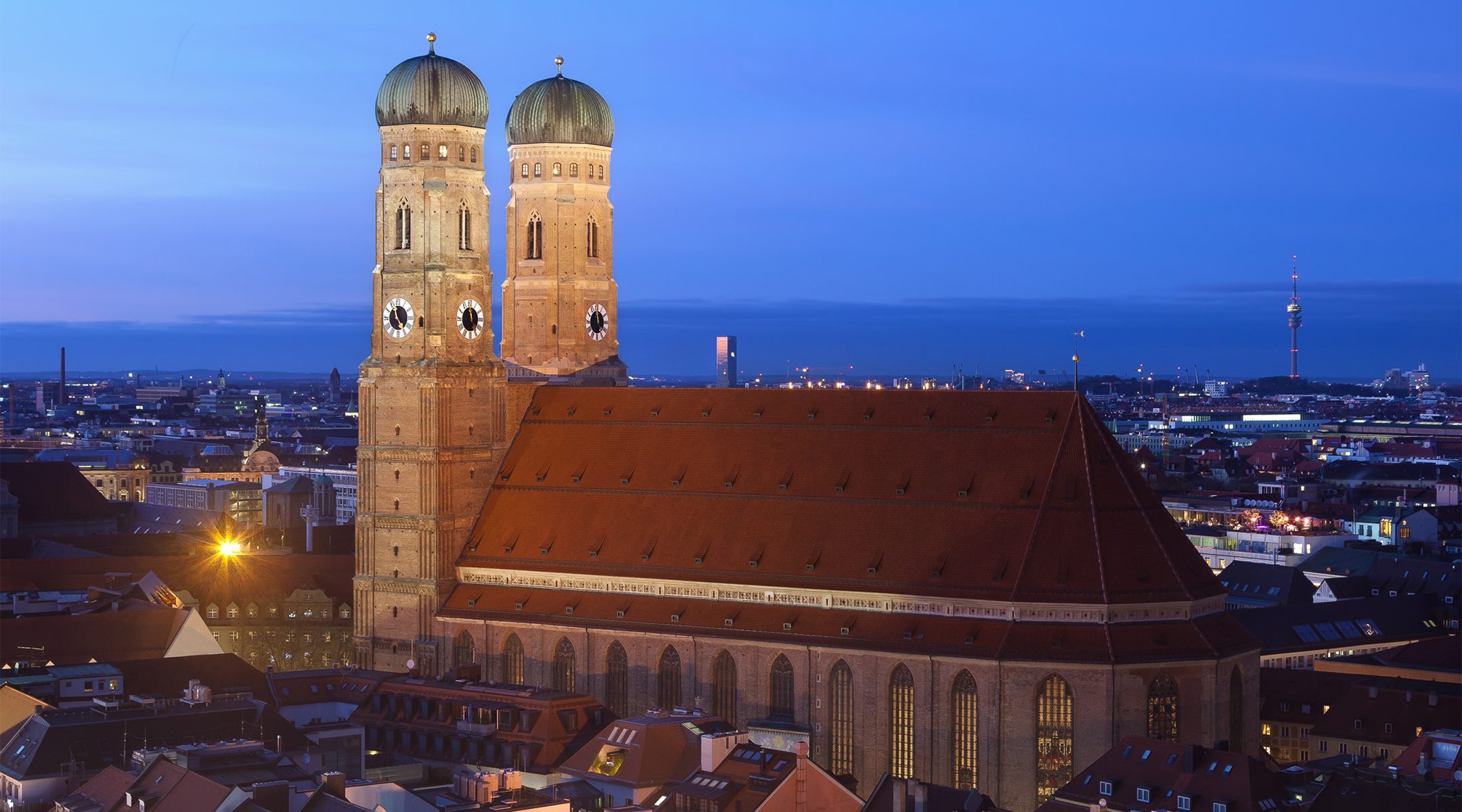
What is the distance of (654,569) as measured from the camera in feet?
312

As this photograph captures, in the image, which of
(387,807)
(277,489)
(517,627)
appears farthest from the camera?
(277,489)

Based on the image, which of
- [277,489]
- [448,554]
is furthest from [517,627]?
[277,489]

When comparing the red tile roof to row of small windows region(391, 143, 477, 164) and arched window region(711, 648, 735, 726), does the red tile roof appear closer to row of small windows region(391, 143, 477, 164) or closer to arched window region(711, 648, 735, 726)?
arched window region(711, 648, 735, 726)

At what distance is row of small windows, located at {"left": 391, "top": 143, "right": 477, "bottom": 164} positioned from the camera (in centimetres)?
10206

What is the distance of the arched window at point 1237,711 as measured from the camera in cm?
8700

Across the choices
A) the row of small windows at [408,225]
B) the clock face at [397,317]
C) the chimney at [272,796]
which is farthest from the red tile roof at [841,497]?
the chimney at [272,796]

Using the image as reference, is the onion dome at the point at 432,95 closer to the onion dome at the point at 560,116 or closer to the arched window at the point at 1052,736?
the onion dome at the point at 560,116

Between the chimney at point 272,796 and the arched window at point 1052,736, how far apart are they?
1143 inches

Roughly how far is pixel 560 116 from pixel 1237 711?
4417 cm

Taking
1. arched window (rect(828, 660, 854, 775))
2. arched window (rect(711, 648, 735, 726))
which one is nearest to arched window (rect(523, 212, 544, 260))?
arched window (rect(711, 648, 735, 726))

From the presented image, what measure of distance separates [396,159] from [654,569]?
23.0 meters

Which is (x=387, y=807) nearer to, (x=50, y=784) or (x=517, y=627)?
(x=50, y=784)

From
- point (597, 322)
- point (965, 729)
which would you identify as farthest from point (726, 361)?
point (965, 729)

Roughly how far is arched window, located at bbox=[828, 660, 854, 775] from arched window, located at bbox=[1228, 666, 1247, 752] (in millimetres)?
14571
